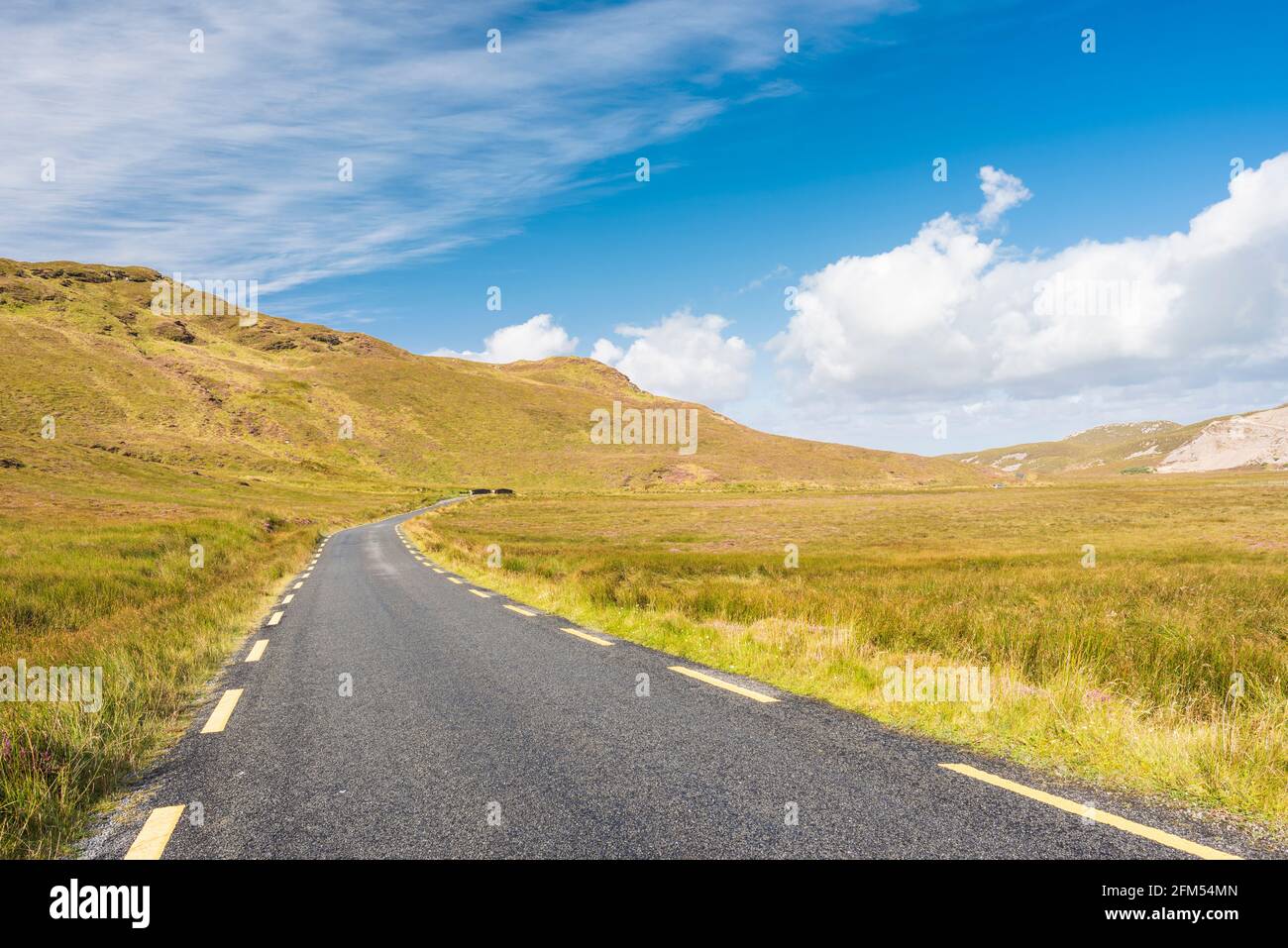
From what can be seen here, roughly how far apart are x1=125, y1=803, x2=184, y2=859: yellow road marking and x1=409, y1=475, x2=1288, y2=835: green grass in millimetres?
5394

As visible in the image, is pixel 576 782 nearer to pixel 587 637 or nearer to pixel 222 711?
pixel 222 711

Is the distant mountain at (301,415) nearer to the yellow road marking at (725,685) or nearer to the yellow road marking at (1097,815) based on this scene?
the yellow road marking at (725,685)

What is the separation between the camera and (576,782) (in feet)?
14.1

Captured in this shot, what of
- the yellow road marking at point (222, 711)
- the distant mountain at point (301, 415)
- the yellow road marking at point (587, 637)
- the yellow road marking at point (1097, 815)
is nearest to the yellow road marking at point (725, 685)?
the yellow road marking at point (587, 637)

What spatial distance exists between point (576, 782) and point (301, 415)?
5150 inches

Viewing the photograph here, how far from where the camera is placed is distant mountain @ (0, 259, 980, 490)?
90.8 m

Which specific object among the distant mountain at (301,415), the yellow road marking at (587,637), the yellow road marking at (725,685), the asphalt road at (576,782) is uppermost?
the distant mountain at (301,415)

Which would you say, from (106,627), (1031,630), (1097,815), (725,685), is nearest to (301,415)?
(106,627)

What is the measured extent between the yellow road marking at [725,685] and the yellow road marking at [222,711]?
15.3ft

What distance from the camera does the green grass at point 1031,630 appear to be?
4.65 metres

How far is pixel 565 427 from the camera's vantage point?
14038cm
